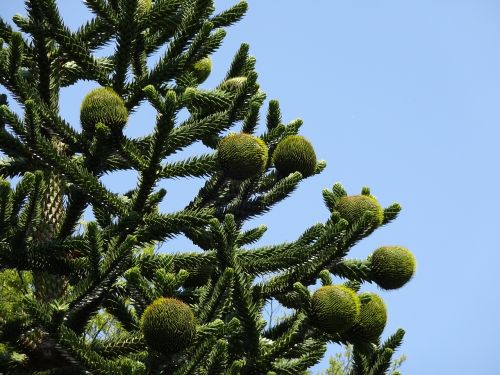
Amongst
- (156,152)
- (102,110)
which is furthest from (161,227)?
(102,110)

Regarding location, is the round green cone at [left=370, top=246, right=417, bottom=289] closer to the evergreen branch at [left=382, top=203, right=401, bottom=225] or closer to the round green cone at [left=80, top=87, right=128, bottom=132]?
the evergreen branch at [left=382, top=203, right=401, bottom=225]

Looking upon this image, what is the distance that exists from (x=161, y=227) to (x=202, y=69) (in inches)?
88.9

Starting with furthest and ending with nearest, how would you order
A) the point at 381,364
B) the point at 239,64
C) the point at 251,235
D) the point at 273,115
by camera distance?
the point at 239,64
the point at 273,115
the point at 251,235
the point at 381,364

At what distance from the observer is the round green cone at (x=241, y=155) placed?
4.63 meters

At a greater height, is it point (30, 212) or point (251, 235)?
point (251, 235)

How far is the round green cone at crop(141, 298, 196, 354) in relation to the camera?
3.45m

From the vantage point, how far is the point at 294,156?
516 cm

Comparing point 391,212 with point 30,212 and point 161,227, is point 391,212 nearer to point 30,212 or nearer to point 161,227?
point 161,227

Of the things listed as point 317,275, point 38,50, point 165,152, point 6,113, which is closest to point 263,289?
point 317,275

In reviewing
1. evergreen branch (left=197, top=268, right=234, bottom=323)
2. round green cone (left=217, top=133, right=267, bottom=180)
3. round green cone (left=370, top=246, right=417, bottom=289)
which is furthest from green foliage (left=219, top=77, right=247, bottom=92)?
evergreen branch (left=197, top=268, right=234, bottom=323)

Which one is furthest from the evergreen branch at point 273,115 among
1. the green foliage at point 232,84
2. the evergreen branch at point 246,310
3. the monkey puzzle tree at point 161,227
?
the evergreen branch at point 246,310

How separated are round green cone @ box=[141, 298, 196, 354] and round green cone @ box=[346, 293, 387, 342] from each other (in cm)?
127

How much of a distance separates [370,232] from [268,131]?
49.3 inches

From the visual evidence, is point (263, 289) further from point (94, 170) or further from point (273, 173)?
point (94, 170)
